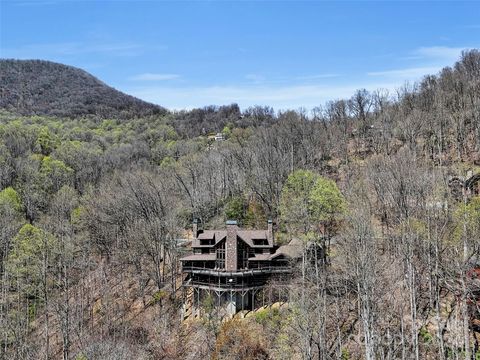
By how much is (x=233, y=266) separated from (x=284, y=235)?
7.96m

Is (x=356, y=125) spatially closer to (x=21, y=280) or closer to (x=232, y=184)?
(x=232, y=184)

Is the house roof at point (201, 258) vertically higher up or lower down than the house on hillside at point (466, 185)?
lower down

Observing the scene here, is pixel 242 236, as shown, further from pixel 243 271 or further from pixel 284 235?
pixel 284 235

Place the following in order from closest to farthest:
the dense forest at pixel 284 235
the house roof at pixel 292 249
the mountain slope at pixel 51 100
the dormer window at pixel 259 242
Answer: the dense forest at pixel 284 235, the house roof at pixel 292 249, the dormer window at pixel 259 242, the mountain slope at pixel 51 100

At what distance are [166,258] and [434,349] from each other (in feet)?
99.1

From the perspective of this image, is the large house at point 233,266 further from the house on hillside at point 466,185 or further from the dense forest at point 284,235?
the house on hillside at point 466,185

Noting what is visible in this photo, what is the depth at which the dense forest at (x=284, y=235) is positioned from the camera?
3169cm

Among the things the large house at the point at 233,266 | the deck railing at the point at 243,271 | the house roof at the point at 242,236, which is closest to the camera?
the deck railing at the point at 243,271

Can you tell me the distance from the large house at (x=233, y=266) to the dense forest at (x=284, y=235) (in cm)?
258

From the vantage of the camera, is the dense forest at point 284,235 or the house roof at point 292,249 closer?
the dense forest at point 284,235

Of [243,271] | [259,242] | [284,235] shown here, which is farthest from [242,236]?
[284,235]

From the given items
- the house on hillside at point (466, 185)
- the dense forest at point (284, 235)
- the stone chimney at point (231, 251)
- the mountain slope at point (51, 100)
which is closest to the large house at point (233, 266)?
the stone chimney at point (231, 251)

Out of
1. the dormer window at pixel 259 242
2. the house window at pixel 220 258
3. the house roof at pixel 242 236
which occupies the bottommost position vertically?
the house window at pixel 220 258

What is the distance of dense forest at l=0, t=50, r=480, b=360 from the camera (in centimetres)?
3169
